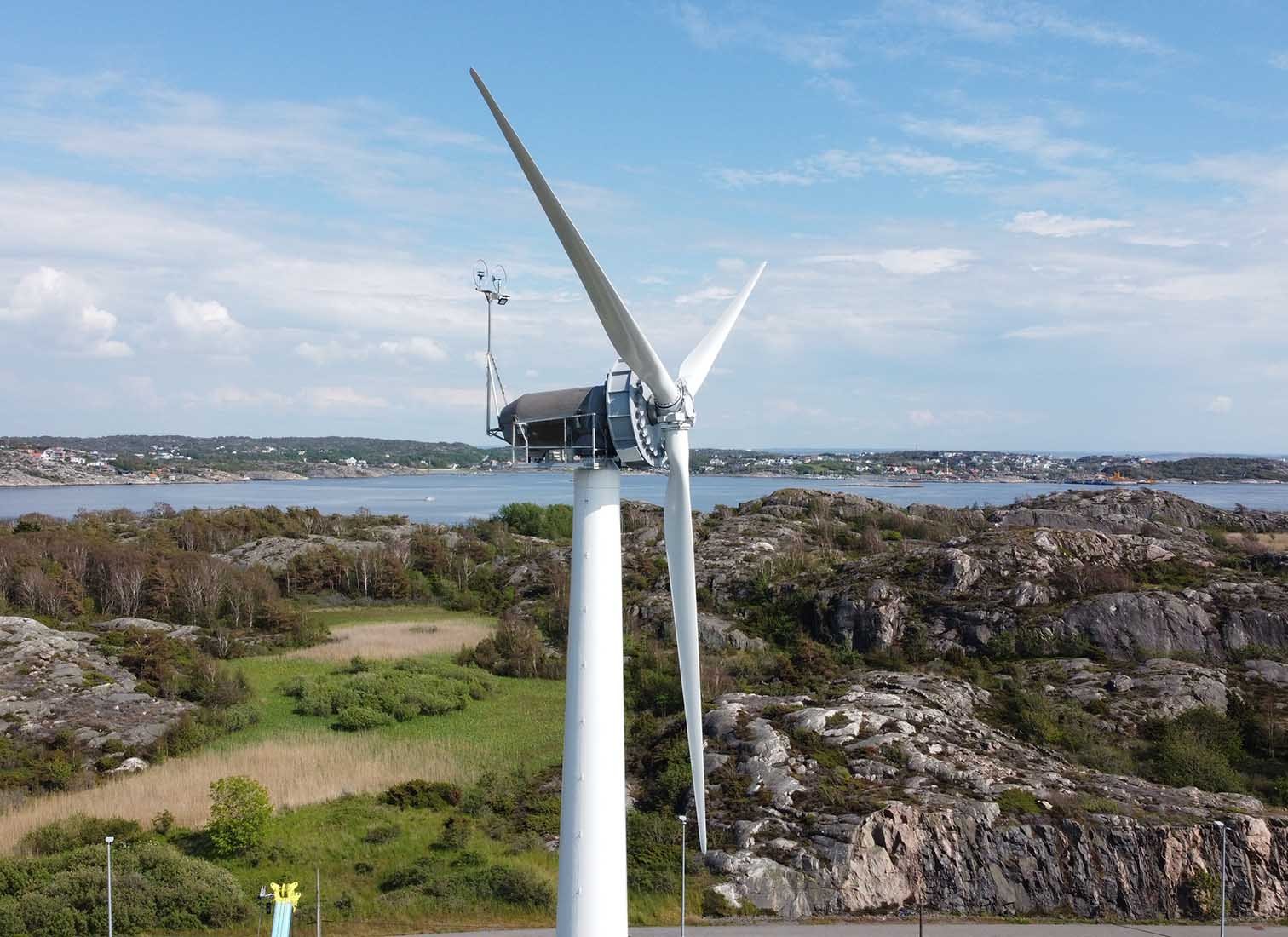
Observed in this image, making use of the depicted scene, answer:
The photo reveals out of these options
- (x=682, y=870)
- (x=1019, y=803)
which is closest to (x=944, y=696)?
(x=1019, y=803)

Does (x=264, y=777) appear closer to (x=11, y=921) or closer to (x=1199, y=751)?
(x=11, y=921)

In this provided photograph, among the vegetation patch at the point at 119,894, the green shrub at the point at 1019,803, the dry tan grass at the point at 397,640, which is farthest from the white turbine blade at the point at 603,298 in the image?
the dry tan grass at the point at 397,640

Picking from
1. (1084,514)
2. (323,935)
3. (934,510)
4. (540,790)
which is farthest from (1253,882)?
(934,510)

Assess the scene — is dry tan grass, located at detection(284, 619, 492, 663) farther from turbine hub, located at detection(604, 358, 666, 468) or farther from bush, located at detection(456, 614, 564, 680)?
turbine hub, located at detection(604, 358, 666, 468)

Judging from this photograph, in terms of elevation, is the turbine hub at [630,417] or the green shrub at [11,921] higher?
the turbine hub at [630,417]

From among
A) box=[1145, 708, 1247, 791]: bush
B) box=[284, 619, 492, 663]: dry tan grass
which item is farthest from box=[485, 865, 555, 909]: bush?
box=[284, 619, 492, 663]: dry tan grass

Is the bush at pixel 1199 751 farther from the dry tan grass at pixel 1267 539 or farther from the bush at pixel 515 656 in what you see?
the dry tan grass at pixel 1267 539
